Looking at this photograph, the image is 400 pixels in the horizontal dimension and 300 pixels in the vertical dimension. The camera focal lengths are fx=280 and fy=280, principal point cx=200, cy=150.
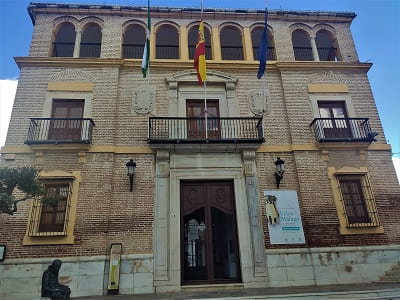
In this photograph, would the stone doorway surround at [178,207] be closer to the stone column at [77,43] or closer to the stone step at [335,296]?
the stone step at [335,296]

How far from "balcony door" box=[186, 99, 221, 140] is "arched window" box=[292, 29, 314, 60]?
4755 millimetres

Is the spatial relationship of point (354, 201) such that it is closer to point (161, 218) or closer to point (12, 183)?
point (161, 218)

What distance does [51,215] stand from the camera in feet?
27.5

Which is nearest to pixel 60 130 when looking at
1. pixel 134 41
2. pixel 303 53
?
pixel 134 41

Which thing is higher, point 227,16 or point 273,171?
point 227,16

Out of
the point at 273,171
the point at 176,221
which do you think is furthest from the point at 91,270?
the point at 273,171

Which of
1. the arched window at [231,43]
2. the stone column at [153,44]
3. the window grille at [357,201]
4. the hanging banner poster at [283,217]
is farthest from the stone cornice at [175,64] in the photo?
the hanging banner poster at [283,217]

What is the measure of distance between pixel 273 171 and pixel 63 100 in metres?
7.69

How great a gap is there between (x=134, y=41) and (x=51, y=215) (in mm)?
7767

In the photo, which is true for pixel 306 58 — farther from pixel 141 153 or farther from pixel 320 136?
pixel 141 153

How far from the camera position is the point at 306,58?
39.9ft

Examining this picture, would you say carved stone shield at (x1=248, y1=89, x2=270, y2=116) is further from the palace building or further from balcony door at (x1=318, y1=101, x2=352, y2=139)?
balcony door at (x1=318, y1=101, x2=352, y2=139)

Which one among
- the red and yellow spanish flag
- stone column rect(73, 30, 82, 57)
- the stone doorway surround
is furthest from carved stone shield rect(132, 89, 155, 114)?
stone column rect(73, 30, 82, 57)

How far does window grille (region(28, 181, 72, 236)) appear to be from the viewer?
8125 mm
